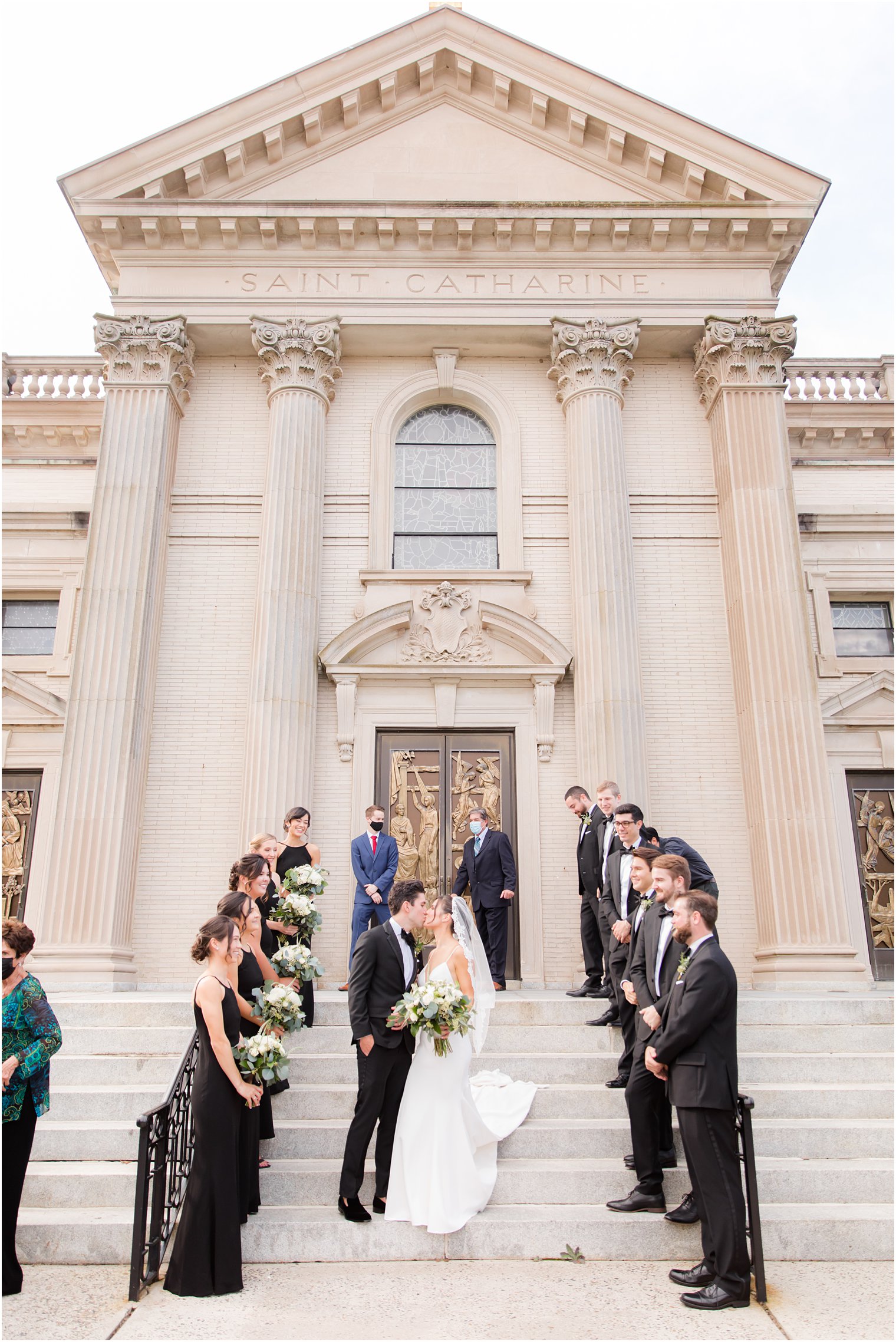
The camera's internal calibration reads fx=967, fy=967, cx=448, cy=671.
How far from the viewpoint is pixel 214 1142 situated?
231 inches

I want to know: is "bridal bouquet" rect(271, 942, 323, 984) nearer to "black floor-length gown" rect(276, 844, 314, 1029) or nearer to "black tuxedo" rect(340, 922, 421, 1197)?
"black tuxedo" rect(340, 922, 421, 1197)

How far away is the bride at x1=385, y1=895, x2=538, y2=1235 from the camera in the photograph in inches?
254

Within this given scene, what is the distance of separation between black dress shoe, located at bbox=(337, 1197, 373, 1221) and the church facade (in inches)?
278

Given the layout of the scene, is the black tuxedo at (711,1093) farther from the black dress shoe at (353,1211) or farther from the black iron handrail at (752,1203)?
the black dress shoe at (353,1211)

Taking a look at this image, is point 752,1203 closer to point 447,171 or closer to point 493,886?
point 493,886

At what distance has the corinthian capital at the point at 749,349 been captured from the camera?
15789 mm

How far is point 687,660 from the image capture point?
49.3 feet

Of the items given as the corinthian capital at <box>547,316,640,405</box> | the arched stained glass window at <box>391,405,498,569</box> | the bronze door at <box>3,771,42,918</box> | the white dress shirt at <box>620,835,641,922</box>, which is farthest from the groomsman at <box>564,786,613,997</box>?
the bronze door at <box>3,771,42,918</box>

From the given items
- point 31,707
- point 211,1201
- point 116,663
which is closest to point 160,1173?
point 211,1201

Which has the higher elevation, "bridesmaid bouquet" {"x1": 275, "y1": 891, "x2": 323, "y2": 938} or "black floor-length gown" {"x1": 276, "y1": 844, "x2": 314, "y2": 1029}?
"black floor-length gown" {"x1": 276, "y1": 844, "x2": 314, "y2": 1029}

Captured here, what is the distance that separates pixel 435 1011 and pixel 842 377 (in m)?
16.4

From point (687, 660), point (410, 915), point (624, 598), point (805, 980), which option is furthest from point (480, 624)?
point (410, 915)

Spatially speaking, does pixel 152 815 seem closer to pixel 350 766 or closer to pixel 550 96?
pixel 350 766

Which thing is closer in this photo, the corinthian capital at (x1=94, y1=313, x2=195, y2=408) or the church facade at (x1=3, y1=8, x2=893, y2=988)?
the church facade at (x1=3, y1=8, x2=893, y2=988)
